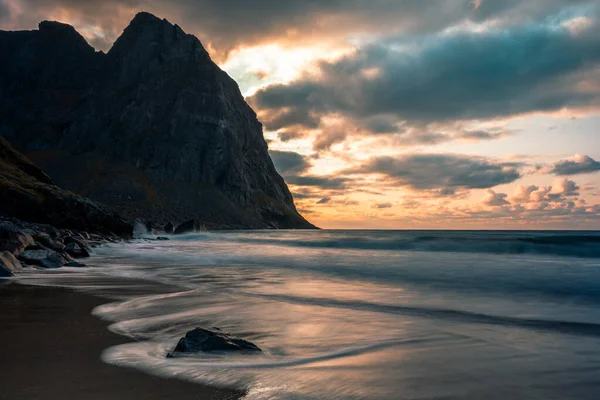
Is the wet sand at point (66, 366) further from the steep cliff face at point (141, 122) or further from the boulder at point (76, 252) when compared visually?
the steep cliff face at point (141, 122)

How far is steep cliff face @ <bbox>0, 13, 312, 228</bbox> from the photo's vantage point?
6063 inches

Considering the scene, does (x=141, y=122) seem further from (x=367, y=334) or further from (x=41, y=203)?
(x=367, y=334)

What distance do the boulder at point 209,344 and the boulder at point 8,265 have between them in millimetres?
10969

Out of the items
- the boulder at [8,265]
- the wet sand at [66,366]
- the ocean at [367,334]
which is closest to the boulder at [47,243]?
the boulder at [8,265]

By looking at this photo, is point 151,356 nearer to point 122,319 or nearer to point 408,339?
point 122,319

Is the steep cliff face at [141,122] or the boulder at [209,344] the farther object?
the steep cliff face at [141,122]

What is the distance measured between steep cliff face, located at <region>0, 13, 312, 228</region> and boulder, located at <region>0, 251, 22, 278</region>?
418 feet

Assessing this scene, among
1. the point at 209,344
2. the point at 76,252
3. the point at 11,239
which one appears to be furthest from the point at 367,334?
the point at 76,252

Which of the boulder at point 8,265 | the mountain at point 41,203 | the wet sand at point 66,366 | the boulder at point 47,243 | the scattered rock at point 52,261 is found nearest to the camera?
the wet sand at point 66,366

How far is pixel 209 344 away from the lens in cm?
613

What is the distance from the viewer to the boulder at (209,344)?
6.06 m

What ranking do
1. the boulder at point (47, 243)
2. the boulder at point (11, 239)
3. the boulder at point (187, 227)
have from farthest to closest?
the boulder at point (187, 227)
the boulder at point (47, 243)
the boulder at point (11, 239)

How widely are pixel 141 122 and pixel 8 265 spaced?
162m

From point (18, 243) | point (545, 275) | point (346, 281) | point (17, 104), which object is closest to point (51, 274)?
point (18, 243)
